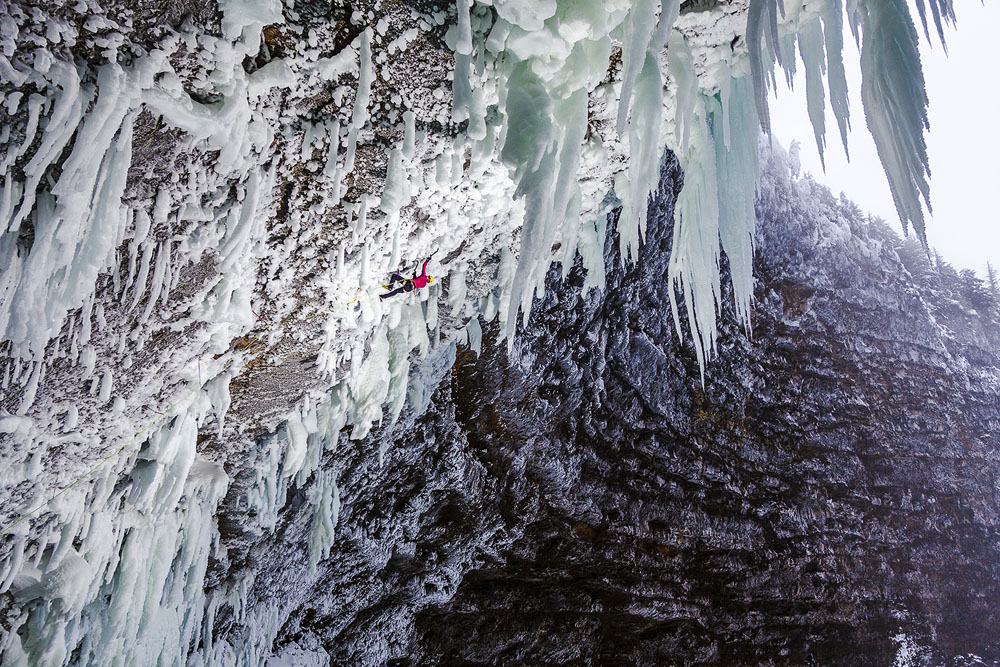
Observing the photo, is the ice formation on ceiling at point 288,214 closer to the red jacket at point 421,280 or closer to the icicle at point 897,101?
the icicle at point 897,101

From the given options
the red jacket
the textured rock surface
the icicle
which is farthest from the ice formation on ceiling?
the textured rock surface

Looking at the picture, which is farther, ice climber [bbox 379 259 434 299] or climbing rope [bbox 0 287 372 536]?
ice climber [bbox 379 259 434 299]

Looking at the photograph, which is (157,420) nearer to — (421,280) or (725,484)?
(421,280)

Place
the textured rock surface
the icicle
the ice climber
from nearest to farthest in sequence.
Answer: the icicle → the ice climber → the textured rock surface

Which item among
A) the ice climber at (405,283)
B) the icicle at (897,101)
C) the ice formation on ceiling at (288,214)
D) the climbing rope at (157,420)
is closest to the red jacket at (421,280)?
the ice climber at (405,283)

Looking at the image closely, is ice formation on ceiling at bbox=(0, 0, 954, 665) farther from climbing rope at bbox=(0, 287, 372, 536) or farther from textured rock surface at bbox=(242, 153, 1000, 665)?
textured rock surface at bbox=(242, 153, 1000, 665)

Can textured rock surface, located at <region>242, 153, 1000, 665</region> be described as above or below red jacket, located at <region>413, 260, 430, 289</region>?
below

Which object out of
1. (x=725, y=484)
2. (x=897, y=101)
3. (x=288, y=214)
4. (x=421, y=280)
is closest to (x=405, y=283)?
(x=421, y=280)
